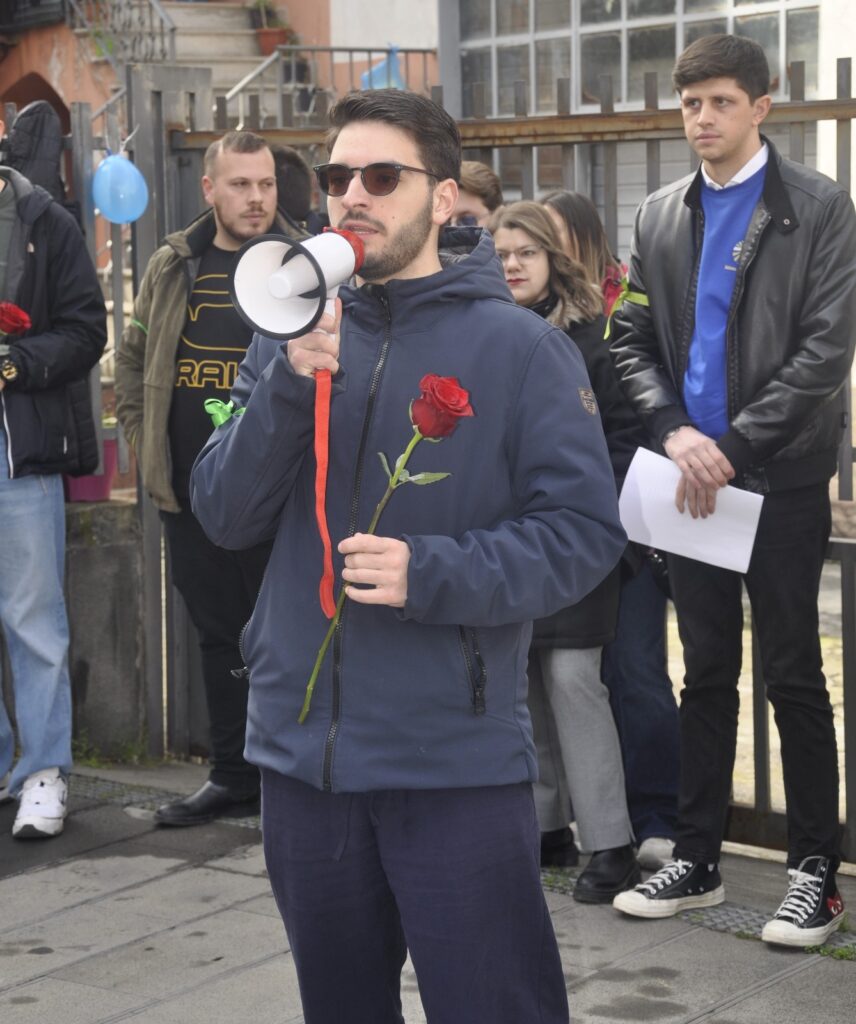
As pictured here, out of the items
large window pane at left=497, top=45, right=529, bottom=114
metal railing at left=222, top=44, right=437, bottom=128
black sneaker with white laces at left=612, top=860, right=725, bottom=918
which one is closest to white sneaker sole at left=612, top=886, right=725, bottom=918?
black sneaker with white laces at left=612, top=860, right=725, bottom=918

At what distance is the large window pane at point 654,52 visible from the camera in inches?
583

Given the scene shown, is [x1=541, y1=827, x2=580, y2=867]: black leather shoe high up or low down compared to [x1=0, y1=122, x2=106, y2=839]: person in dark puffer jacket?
down

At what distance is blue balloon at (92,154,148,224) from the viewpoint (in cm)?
595

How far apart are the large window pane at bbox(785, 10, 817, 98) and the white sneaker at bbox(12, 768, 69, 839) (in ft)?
31.9

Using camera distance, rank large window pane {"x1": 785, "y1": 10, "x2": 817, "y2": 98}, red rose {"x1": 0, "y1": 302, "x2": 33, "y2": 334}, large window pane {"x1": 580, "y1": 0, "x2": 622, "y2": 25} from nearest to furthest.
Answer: red rose {"x1": 0, "y1": 302, "x2": 33, "y2": 334} → large window pane {"x1": 785, "y1": 10, "x2": 817, "y2": 98} → large window pane {"x1": 580, "y1": 0, "x2": 622, "y2": 25}

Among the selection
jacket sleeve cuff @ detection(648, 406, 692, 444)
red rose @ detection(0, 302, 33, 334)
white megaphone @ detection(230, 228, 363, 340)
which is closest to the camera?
white megaphone @ detection(230, 228, 363, 340)

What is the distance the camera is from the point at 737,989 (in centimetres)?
413

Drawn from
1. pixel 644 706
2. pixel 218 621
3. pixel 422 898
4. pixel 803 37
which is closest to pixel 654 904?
pixel 644 706

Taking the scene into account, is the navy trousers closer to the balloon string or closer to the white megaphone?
the balloon string

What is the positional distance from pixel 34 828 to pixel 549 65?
11906mm

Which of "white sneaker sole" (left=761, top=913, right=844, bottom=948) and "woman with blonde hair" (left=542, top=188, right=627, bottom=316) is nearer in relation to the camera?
"white sneaker sole" (left=761, top=913, right=844, bottom=948)

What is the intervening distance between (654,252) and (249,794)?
2312 mm

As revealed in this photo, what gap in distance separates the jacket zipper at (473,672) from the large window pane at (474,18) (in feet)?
47.7

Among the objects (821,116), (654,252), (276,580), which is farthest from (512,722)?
(821,116)
